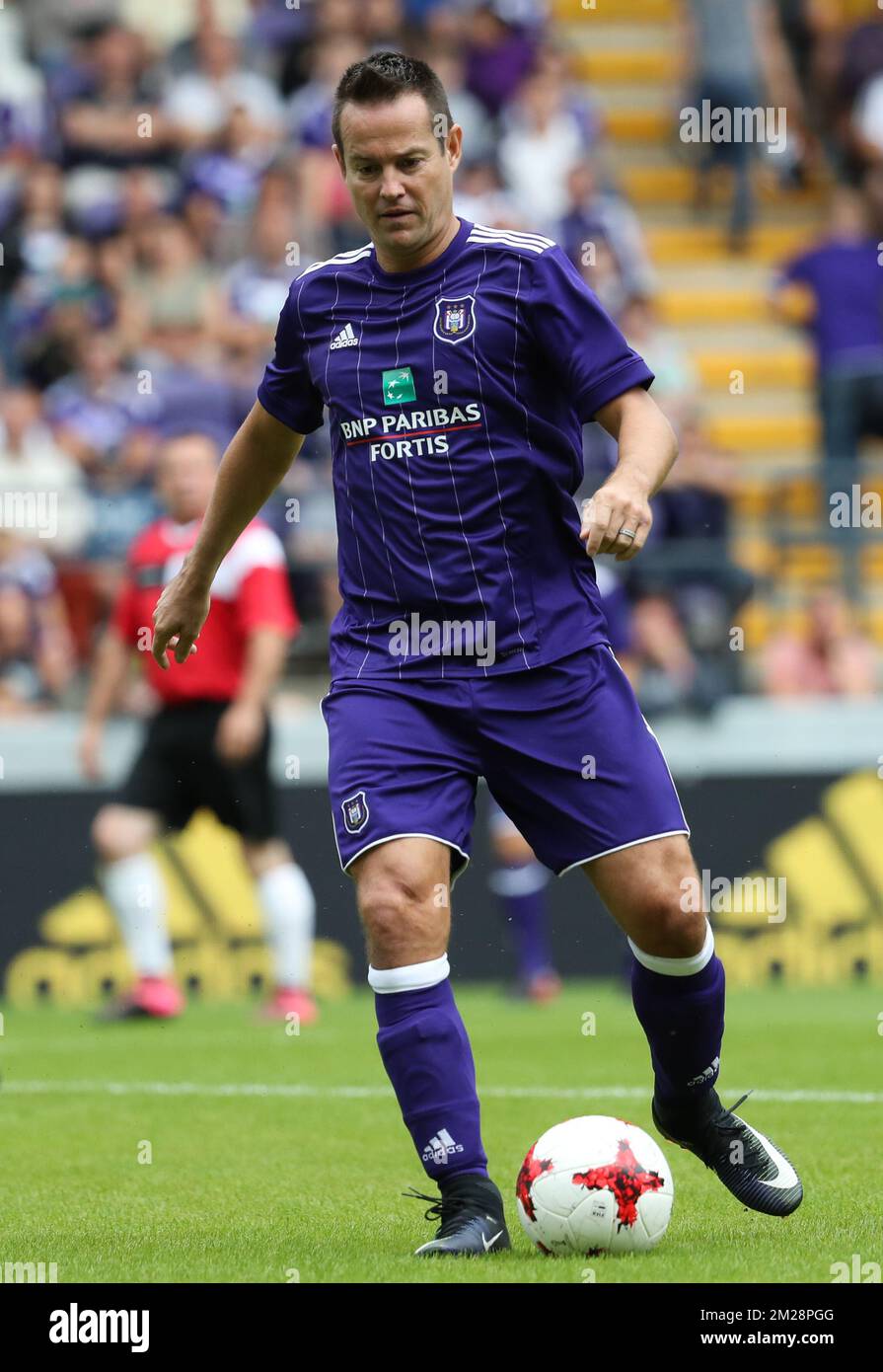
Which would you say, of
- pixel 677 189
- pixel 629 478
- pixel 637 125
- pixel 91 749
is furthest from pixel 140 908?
pixel 637 125

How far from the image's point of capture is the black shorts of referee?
33.5 ft


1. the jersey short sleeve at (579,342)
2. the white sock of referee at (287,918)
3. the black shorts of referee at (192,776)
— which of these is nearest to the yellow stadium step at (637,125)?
the black shorts of referee at (192,776)

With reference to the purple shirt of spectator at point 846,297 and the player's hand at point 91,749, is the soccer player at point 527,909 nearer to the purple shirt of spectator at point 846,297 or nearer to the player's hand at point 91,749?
the player's hand at point 91,749

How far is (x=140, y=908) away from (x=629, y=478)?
628 centimetres

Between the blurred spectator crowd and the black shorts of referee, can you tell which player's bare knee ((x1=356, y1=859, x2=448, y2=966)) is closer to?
the black shorts of referee

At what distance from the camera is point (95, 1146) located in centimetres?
684

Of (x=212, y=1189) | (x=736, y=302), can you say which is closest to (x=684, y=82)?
(x=736, y=302)

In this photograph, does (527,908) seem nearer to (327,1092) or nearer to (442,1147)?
(327,1092)

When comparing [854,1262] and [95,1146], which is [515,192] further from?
[854,1262]

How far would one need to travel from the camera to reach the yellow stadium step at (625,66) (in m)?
19.5

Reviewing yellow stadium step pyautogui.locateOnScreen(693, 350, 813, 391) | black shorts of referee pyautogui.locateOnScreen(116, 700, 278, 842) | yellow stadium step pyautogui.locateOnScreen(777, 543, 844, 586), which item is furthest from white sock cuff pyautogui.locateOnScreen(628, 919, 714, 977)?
yellow stadium step pyautogui.locateOnScreen(693, 350, 813, 391)

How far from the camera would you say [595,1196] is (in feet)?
15.8

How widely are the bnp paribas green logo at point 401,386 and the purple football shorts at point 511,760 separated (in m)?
0.61

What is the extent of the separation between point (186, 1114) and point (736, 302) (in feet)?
38.9
